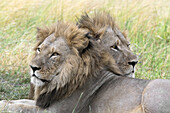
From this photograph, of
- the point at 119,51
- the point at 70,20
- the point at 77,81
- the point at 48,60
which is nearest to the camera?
the point at 48,60

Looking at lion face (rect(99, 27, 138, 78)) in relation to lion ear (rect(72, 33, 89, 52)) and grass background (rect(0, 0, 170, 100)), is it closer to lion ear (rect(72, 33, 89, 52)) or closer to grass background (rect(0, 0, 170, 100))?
lion ear (rect(72, 33, 89, 52))

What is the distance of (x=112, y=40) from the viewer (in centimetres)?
437

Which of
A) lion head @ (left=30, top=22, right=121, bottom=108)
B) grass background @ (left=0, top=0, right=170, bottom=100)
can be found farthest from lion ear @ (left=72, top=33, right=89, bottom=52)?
grass background @ (left=0, top=0, right=170, bottom=100)

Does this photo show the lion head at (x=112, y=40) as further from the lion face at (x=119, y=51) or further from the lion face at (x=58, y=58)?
the lion face at (x=58, y=58)

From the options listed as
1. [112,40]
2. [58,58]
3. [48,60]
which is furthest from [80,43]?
[112,40]

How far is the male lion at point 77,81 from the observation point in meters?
3.41

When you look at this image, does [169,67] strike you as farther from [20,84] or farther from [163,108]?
[163,108]

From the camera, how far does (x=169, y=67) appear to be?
6473mm

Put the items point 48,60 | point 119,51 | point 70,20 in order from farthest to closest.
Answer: point 70,20 → point 119,51 → point 48,60

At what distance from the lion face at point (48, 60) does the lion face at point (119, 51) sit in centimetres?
80

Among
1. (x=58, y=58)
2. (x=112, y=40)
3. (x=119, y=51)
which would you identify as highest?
(x=58, y=58)

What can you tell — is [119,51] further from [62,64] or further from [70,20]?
[70,20]

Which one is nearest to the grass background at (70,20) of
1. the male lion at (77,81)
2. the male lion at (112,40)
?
the male lion at (77,81)

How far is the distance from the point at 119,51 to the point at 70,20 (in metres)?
1.54
